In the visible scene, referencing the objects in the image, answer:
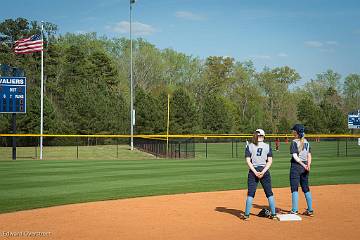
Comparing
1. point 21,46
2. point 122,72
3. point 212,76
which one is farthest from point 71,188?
point 212,76

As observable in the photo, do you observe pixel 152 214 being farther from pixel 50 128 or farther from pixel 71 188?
pixel 50 128

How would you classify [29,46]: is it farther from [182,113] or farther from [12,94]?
[182,113]

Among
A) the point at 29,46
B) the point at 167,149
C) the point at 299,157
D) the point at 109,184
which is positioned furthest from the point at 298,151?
the point at 167,149

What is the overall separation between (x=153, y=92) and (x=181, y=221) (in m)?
76.3

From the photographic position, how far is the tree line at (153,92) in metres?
62.5

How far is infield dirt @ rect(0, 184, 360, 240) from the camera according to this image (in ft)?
26.1

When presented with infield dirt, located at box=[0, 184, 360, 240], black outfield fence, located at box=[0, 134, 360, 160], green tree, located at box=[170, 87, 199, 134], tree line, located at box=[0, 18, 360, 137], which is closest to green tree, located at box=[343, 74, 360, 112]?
tree line, located at box=[0, 18, 360, 137]

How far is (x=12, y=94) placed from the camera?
3153 centimetres

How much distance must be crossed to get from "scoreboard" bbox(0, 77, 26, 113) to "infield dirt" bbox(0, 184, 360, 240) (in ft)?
70.7

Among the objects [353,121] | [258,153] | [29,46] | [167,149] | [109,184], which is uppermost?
[29,46]

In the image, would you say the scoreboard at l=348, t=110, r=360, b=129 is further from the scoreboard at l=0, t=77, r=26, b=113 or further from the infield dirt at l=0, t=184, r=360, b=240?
the infield dirt at l=0, t=184, r=360, b=240

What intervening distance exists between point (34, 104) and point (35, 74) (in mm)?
19223

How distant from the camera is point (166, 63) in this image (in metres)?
90.1

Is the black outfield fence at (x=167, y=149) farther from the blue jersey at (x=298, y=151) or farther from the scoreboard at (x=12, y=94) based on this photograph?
the blue jersey at (x=298, y=151)
